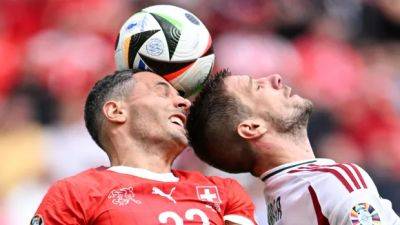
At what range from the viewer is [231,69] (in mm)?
8023

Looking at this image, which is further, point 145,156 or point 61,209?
point 145,156

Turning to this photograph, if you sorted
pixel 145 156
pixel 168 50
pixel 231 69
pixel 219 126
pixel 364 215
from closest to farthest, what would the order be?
pixel 364 215 < pixel 145 156 < pixel 168 50 < pixel 219 126 < pixel 231 69

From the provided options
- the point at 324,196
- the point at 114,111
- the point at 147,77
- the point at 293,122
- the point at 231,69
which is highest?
the point at 147,77

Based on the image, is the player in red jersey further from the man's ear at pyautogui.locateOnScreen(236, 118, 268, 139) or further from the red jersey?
the man's ear at pyautogui.locateOnScreen(236, 118, 268, 139)

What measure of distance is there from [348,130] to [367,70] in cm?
95

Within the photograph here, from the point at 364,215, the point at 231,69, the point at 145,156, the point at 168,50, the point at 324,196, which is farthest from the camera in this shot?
the point at 231,69

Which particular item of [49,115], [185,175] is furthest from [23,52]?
[185,175]

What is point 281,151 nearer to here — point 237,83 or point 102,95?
point 237,83

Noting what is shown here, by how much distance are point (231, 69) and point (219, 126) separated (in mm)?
3236

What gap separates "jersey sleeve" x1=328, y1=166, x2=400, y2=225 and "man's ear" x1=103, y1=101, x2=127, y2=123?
3.54 feet

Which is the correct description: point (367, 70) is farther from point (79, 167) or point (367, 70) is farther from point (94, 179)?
point (94, 179)

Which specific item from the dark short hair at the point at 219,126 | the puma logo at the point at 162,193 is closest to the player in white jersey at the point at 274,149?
the dark short hair at the point at 219,126

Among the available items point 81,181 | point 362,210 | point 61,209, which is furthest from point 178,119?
point 362,210

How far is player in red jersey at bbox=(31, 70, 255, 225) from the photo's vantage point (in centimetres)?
421
